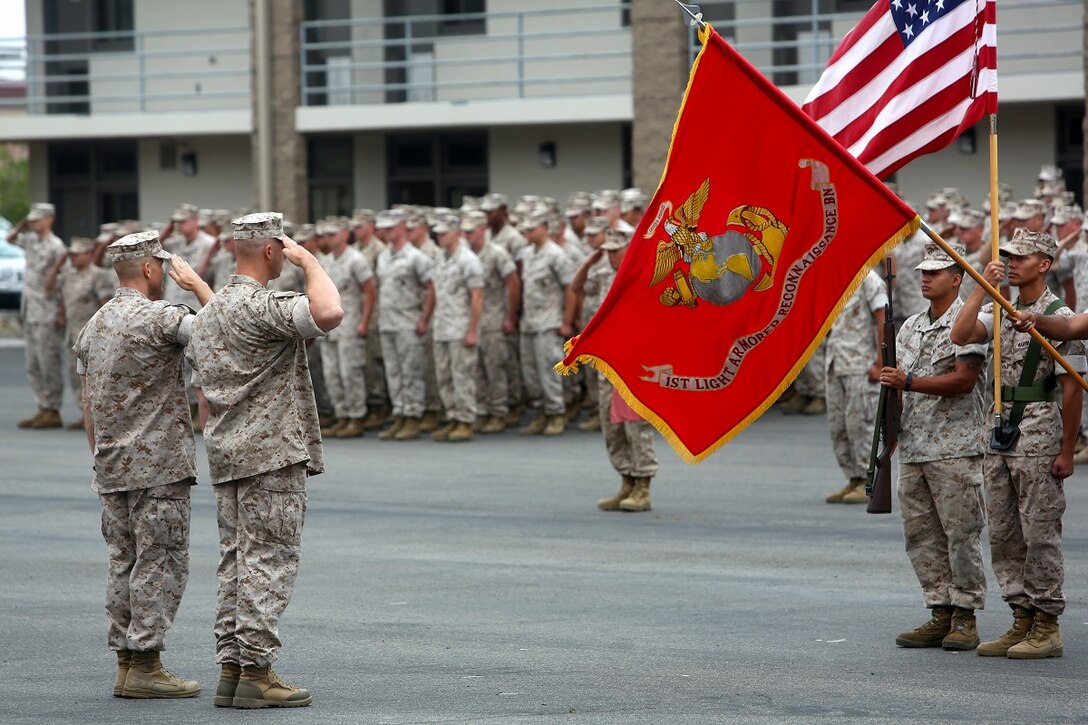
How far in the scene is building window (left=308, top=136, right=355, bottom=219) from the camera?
3338 cm

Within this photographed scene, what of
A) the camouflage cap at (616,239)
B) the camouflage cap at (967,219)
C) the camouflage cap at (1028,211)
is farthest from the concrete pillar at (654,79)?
the camouflage cap at (616,239)

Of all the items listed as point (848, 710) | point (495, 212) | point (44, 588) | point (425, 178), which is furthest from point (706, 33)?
point (425, 178)

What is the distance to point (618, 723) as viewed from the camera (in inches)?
278

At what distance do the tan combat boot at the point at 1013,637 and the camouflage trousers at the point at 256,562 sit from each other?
334 centimetres

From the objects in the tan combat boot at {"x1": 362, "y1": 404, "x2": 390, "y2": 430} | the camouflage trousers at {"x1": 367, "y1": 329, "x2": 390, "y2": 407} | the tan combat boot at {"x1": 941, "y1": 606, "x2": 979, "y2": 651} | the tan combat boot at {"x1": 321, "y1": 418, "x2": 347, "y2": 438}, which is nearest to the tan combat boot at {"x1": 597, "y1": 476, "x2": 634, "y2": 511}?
the tan combat boot at {"x1": 941, "y1": 606, "x2": 979, "y2": 651}

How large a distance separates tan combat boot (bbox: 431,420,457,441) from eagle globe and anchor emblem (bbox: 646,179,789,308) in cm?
1081

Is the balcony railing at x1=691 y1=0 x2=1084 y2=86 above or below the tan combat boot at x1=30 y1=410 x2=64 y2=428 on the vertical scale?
above

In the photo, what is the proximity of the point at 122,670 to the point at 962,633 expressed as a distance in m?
3.96

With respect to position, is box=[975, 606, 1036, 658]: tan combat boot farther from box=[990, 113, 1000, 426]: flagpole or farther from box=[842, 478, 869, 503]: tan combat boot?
box=[842, 478, 869, 503]: tan combat boot

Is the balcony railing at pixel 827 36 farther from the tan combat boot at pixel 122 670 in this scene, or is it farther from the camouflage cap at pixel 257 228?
the tan combat boot at pixel 122 670

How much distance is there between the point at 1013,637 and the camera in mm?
8352

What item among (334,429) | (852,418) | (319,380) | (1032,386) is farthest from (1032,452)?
(319,380)

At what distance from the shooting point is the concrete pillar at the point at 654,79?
28125 mm

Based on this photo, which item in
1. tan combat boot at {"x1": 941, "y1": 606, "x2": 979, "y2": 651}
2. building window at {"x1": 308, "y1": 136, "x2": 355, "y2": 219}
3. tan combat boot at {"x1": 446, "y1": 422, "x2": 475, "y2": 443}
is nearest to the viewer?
tan combat boot at {"x1": 941, "y1": 606, "x2": 979, "y2": 651}
